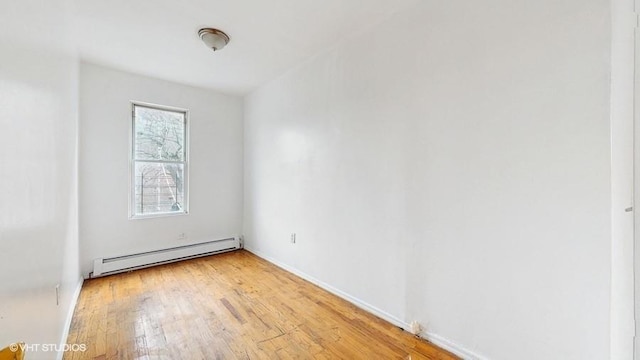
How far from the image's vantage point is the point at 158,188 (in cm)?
377

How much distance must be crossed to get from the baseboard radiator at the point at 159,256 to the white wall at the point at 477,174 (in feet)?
6.70

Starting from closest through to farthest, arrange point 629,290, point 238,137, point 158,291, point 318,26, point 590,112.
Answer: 1. point 629,290
2. point 590,112
3. point 318,26
4. point 158,291
5. point 238,137

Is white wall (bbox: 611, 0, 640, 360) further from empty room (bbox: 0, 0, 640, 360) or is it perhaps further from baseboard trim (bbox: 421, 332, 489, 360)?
baseboard trim (bbox: 421, 332, 489, 360)

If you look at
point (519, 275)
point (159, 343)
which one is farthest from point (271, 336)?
point (519, 275)

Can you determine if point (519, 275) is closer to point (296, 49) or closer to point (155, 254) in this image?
point (296, 49)

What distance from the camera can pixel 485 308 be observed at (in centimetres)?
169

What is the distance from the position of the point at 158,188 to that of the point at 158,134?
0.76 m

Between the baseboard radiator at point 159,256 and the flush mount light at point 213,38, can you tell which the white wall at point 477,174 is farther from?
the baseboard radiator at point 159,256

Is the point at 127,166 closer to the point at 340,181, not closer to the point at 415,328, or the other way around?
the point at 340,181

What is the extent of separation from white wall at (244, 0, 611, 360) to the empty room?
1 cm

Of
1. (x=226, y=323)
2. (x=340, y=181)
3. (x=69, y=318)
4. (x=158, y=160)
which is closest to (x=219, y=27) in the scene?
(x=340, y=181)

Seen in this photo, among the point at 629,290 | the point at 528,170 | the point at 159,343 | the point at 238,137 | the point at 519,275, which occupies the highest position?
the point at 238,137

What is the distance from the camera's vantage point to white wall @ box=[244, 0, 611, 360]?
135 centimetres

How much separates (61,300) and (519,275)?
9.79ft
